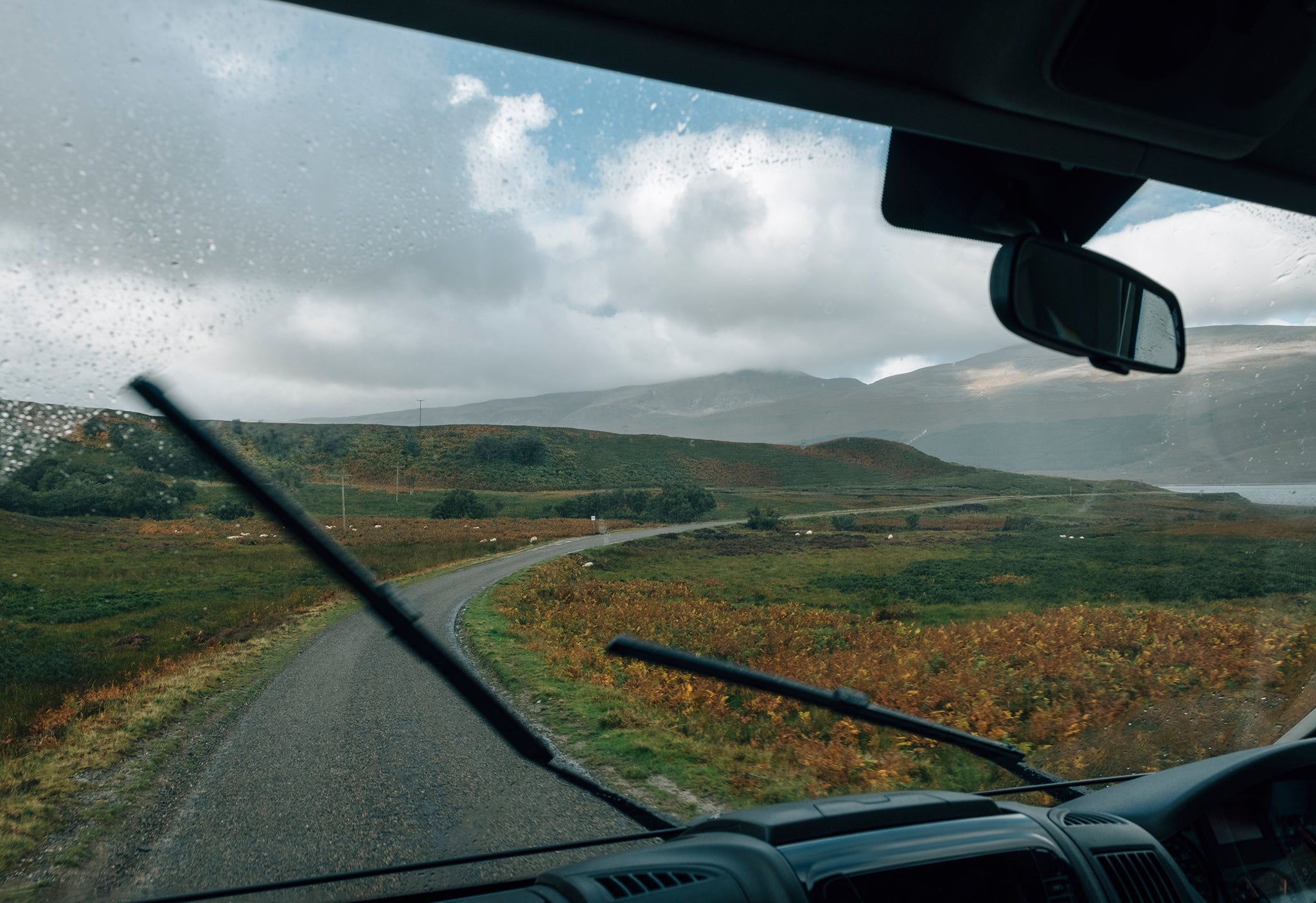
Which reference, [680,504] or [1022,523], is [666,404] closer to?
[680,504]

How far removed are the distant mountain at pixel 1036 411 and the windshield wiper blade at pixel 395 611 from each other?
484 mm

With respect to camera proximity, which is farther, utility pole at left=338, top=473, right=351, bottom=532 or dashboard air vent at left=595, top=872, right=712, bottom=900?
utility pole at left=338, top=473, right=351, bottom=532

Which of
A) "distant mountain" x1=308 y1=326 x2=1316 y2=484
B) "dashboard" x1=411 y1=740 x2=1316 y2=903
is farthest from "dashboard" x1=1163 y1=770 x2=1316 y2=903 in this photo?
"distant mountain" x1=308 y1=326 x2=1316 y2=484

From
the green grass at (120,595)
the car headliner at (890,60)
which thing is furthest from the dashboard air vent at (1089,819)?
the green grass at (120,595)

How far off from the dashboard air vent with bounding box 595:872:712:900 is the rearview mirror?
1.60 meters

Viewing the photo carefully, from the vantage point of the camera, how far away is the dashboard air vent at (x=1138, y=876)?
233cm

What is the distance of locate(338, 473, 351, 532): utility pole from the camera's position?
2291mm

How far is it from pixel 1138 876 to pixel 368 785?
2.09 metres

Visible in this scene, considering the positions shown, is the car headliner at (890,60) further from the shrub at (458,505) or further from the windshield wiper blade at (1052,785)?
the windshield wiper blade at (1052,785)

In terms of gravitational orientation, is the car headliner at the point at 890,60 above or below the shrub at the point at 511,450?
above

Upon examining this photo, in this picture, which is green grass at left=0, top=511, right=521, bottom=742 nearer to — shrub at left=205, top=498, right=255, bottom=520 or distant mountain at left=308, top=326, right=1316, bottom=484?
shrub at left=205, top=498, right=255, bottom=520

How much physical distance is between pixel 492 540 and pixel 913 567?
6.87ft

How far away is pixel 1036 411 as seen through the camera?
400 centimetres

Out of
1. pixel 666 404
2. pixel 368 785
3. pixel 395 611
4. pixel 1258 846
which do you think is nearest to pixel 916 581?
pixel 1258 846
